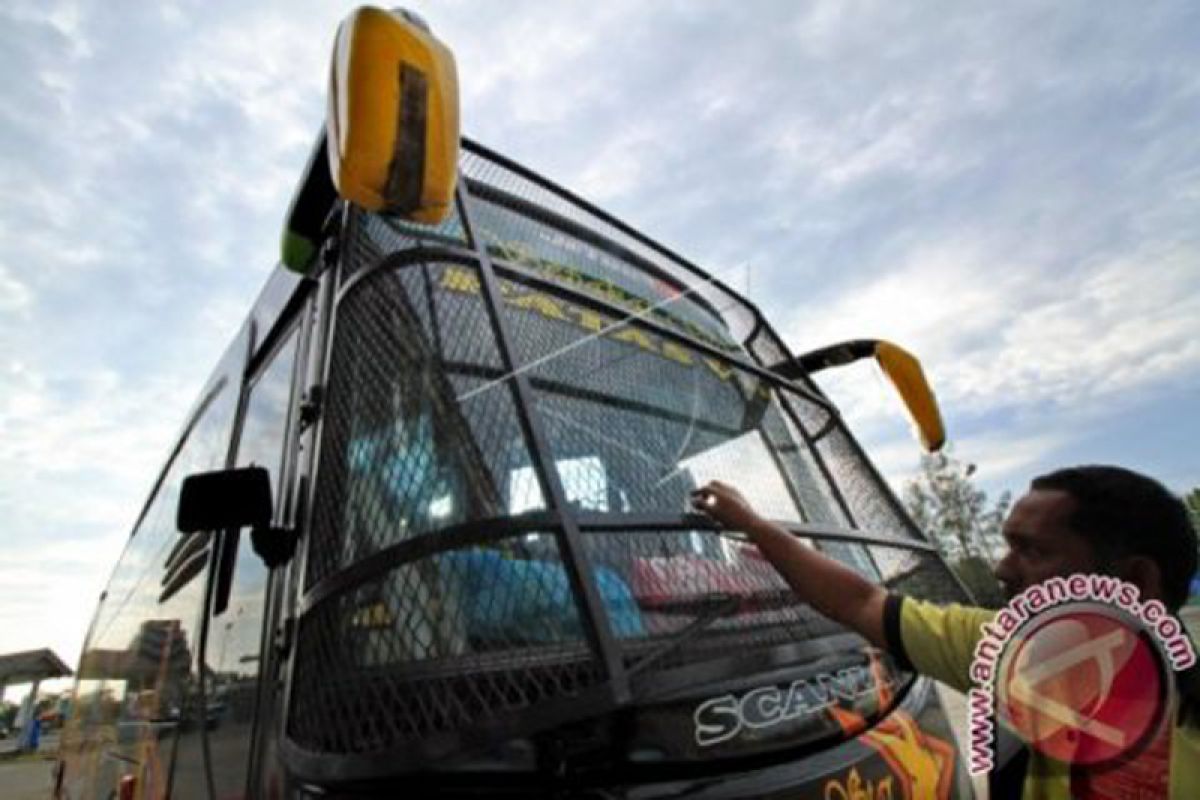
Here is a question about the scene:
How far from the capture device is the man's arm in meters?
1.42

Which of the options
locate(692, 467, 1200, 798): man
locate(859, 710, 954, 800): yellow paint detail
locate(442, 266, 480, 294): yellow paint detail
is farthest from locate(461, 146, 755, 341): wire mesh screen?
locate(859, 710, 954, 800): yellow paint detail

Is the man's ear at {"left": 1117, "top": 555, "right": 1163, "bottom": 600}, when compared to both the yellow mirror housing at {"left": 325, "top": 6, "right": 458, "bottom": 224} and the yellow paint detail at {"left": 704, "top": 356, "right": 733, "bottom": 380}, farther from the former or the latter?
the yellow mirror housing at {"left": 325, "top": 6, "right": 458, "bottom": 224}

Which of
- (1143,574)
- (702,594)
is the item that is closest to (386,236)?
(702,594)

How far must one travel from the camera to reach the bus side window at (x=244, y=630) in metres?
1.46

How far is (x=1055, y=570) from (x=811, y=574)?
0.47 metres

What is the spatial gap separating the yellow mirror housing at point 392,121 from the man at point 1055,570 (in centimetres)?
91

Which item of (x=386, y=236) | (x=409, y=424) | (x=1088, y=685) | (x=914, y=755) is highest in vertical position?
(x=386, y=236)

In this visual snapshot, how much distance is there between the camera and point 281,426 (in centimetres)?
195

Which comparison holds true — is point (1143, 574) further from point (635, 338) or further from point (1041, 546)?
point (635, 338)

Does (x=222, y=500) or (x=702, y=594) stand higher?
(x=222, y=500)

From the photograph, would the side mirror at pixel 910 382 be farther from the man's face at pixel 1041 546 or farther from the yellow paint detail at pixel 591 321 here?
the man's face at pixel 1041 546

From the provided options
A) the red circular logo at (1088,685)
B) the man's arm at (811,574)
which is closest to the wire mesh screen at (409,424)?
the man's arm at (811,574)

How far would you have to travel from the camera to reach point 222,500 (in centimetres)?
142

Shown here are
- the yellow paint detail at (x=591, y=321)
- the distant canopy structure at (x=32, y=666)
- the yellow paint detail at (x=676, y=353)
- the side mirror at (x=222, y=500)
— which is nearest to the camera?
the side mirror at (x=222, y=500)
